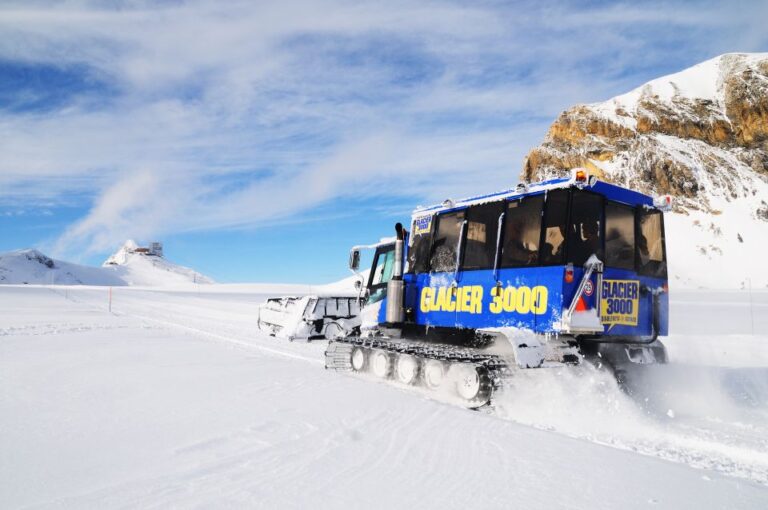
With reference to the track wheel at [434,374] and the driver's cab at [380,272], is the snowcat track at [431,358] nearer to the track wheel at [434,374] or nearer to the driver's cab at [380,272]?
the track wheel at [434,374]

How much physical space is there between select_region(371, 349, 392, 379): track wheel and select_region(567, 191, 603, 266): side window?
11.1 feet

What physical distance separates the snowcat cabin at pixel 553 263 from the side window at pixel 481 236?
15mm

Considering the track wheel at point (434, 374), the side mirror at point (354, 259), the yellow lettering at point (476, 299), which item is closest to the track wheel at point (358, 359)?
the side mirror at point (354, 259)

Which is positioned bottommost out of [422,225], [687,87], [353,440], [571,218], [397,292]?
[353,440]

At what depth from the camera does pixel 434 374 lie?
22.7 ft

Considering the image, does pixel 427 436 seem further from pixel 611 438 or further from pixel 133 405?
pixel 133 405

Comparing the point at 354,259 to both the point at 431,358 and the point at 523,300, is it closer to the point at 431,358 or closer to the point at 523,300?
the point at 431,358

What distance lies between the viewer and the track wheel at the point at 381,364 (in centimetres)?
793

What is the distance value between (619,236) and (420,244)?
9.87ft

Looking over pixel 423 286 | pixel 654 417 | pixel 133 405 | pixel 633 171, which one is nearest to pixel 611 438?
pixel 654 417

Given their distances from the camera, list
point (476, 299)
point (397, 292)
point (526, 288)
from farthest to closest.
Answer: point (397, 292) → point (476, 299) → point (526, 288)

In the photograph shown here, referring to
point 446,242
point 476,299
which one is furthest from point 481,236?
point 476,299

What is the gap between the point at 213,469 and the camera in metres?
3.50

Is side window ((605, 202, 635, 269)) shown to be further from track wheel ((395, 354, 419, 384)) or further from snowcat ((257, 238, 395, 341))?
snowcat ((257, 238, 395, 341))
